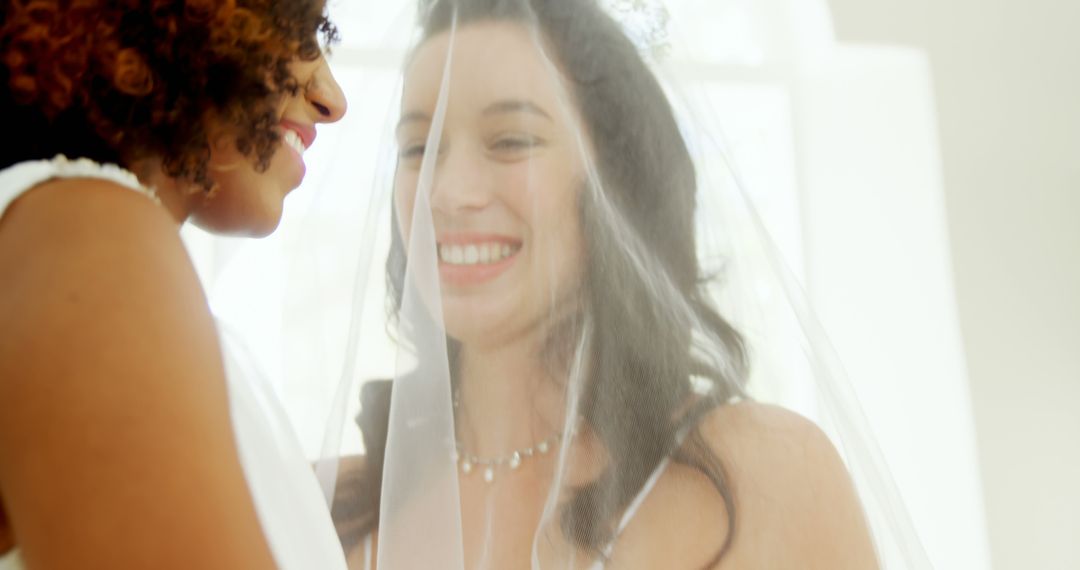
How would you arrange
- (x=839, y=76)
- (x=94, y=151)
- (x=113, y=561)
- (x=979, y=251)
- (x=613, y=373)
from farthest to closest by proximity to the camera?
(x=979, y=251)
(x=839, y=76)
(x=613, y=373)
(x=94, y=151)
(x=113, y=561)

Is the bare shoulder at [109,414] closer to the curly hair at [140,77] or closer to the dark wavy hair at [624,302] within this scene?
the curly hair at [140,77]

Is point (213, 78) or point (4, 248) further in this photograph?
point (213, 78)

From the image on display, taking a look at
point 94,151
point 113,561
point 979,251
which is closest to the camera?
point 113,561

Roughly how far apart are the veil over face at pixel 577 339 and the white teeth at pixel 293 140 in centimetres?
18

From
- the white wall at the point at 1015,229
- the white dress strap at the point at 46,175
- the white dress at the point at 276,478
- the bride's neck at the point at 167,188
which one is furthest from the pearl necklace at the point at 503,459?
the white wall at the point at 1015,229

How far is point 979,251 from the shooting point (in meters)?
1.36

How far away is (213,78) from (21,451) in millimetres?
269

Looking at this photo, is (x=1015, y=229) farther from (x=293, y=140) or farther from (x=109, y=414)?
(x=109, y=414)

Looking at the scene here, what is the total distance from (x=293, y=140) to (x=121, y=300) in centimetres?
34

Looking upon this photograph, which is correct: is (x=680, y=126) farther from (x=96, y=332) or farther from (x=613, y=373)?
(x=96, y=332)

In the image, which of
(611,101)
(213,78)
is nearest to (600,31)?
(611,101)

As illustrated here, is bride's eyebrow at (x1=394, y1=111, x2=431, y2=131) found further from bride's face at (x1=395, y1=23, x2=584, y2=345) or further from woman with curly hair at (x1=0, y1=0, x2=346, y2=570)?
woman with curly hair at (x1=0, y1=0, x2=346, y2=570)

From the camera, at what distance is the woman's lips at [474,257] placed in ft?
3.04

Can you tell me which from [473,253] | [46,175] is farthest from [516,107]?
[46,175]
